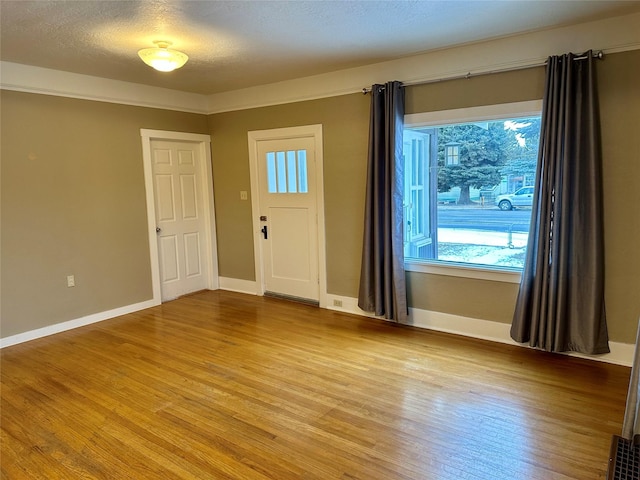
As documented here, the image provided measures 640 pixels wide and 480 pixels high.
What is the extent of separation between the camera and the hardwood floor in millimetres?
2234

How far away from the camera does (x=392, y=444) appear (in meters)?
2.38

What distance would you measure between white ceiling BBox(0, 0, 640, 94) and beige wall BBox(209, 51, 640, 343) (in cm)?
42

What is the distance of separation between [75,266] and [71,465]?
2.65m

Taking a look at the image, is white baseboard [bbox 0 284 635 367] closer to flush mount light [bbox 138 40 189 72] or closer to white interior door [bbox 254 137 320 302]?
white interior door [bbox 254 137 320 302]

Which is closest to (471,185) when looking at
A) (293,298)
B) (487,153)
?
(487,153)

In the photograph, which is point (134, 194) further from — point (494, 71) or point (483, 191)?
point (494, 71)

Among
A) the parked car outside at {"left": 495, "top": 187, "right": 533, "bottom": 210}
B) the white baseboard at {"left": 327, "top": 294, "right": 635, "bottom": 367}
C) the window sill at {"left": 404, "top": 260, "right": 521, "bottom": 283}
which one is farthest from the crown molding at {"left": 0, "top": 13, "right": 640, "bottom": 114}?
the white baseboard at {"left": 327, "top": 294, "right": 635, "bottom": 367}

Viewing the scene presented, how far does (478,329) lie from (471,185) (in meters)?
1.33

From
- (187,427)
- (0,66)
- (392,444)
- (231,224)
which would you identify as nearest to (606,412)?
(392,444)

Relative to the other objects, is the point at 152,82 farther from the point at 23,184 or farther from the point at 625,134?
the point at 625,134

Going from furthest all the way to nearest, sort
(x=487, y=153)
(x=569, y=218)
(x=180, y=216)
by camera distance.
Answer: (x=180, y=216) → (x=487, y=153) → (x=569, y=218)

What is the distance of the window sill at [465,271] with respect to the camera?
12.2 feet

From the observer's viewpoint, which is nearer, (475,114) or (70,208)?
(475,114)

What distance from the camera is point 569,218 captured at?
3.25m
